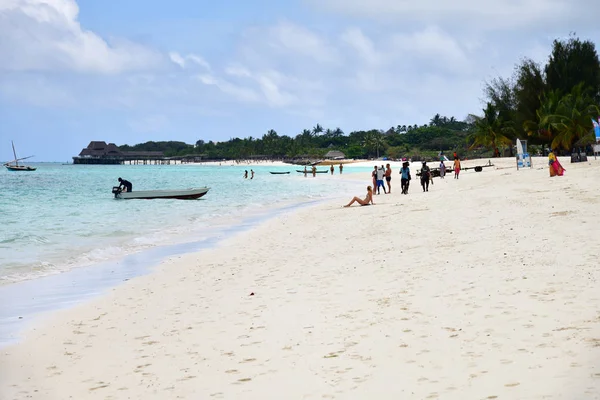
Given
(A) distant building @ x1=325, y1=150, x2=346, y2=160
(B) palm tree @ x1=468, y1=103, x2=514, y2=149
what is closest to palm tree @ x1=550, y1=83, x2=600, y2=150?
(B) palm tree @ x1=468, y1=103, x2=514, y2=149

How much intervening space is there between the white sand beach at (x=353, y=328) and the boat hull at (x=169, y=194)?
2823 cm

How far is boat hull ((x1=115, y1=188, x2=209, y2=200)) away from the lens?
40750 millimetres

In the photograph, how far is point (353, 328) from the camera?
22.9 ft

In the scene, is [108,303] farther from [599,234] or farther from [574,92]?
[574,92]

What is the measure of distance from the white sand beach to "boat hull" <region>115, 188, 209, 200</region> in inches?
1112

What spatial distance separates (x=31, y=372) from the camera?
649 centimetres

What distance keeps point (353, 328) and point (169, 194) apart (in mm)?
35535

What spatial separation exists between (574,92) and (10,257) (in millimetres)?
57164

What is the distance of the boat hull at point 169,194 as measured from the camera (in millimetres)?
40750

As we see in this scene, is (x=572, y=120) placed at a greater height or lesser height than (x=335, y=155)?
greater

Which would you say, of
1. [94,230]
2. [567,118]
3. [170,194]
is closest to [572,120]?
[567,118]

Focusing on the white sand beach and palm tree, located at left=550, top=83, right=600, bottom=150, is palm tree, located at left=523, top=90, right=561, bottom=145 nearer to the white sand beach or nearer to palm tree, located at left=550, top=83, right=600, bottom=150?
palm tree, located at left=550, top=83, right=600, bottom=150

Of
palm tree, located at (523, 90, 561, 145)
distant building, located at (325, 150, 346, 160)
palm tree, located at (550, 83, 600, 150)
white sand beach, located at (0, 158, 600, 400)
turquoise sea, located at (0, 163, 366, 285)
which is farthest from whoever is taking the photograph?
distant building, located at (325, 150, 346, 160)

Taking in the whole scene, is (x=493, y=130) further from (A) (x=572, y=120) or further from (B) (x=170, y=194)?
(B) (x=170, y=194)
